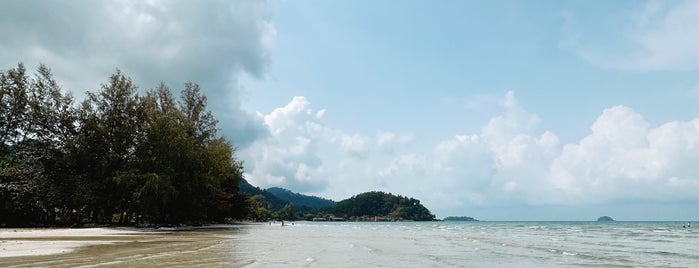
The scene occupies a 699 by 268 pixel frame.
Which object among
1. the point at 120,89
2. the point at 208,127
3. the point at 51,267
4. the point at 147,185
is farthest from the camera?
the point at 208,127

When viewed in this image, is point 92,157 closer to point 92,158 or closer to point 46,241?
point 92,158

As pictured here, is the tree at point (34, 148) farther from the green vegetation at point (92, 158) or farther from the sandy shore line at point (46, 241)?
the sandy shore line at point (46, 241)

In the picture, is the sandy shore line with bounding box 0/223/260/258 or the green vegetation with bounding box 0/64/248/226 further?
the green vegetation with bounding box 0/64/248/226

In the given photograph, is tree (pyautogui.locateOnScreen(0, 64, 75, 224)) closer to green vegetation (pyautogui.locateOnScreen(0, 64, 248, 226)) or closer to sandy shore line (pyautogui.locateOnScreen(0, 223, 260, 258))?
green vegetation (pyautogui.locateOnScreen(0, 64, 248, 226))

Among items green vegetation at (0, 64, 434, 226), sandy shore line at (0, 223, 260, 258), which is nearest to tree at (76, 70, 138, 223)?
green vegetation at (0, 64, 434, 226)

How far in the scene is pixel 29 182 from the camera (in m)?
47.4

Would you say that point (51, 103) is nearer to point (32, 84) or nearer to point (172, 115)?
point (32, 84)

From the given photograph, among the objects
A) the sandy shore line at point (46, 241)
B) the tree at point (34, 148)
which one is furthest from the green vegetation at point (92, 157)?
the sandy shore line at point (46, 241)

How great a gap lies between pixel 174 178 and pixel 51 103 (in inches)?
593

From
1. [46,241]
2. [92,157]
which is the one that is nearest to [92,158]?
[92,157]

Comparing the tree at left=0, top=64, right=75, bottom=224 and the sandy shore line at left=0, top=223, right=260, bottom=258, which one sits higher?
the tree at left=0, top=64, right=75, bottom=224

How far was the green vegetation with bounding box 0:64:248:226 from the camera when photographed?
4888 centimetres

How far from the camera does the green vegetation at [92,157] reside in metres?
48.9

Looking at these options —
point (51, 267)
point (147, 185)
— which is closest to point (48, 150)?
point (147, 185)
